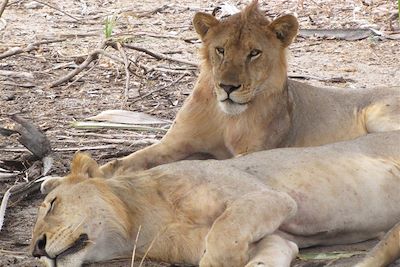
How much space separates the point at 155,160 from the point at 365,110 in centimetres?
117

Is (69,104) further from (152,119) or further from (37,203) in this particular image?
(37,203)

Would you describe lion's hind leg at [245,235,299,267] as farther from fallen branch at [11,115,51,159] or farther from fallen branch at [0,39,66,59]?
fallen branch at [0,39,66,59]

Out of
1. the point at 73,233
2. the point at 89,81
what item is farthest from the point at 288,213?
→ the point at 89,81

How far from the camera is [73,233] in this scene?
13.4 ft

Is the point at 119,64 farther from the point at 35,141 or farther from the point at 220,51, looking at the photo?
the point at 220,51

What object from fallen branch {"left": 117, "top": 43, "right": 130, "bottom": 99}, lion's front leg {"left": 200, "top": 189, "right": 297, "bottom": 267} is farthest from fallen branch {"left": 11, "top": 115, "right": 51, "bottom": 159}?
lion's front leg {"left": 200, "top": 189, "right": 297, "bottom": 267}

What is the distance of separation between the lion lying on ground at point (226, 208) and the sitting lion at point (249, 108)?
0.75 m

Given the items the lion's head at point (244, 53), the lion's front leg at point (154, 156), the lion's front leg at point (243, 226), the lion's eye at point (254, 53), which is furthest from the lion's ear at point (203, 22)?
the lion's front leg at point (243, 226)

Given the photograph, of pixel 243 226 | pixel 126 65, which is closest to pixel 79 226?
pixel 243 226

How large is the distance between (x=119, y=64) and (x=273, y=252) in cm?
397

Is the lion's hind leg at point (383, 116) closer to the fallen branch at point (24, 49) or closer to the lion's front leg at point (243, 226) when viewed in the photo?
the lion's front leg at point (243, 226)

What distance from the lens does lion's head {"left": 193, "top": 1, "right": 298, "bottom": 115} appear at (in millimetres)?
5340

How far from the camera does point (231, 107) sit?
17.6 ft

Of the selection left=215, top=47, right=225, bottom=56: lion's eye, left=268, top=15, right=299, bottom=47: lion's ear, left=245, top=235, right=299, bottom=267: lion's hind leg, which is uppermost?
A: left=268, top=15, right=299, bottom=47: lion's ear
